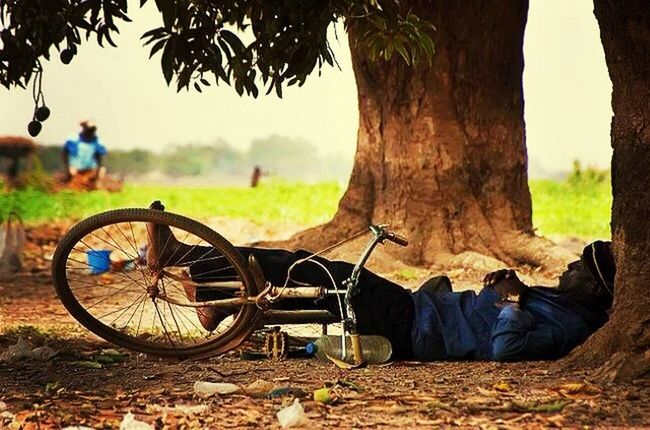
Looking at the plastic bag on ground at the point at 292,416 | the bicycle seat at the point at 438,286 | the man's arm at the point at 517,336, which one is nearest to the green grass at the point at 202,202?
the bicycle seat at the point at 438,286

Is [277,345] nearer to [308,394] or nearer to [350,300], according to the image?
[350,300]

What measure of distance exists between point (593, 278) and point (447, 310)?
733mm

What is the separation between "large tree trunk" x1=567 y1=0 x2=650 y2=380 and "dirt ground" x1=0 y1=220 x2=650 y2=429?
25 cm

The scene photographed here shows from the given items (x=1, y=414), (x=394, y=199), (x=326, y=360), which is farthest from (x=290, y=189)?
(x=1, y=414)

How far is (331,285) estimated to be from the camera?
6277 mm

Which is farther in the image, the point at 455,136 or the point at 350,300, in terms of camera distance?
the point at 455,136

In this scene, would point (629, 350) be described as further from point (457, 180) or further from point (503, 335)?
point (457, 180)

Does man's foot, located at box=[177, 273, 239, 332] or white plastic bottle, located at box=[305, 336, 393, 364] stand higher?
man's foot, located at box=[177, 273, 239, 332]

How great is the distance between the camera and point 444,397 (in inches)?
211

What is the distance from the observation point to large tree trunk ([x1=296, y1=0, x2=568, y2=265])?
11188 mm

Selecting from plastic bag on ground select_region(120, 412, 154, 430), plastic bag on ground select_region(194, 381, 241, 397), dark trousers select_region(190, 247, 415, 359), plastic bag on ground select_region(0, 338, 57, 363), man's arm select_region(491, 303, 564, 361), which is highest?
dark trousers select_region(190, 247, 415, 359)

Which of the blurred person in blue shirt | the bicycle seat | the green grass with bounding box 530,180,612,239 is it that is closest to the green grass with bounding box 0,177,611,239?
the green grass with bounding box 530,180,612,239

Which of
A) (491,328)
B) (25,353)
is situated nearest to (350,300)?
(491,328)

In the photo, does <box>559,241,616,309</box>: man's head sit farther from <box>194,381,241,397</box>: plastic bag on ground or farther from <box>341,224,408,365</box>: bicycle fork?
<box>194,381,241,397</box>: plastic bag on ground
